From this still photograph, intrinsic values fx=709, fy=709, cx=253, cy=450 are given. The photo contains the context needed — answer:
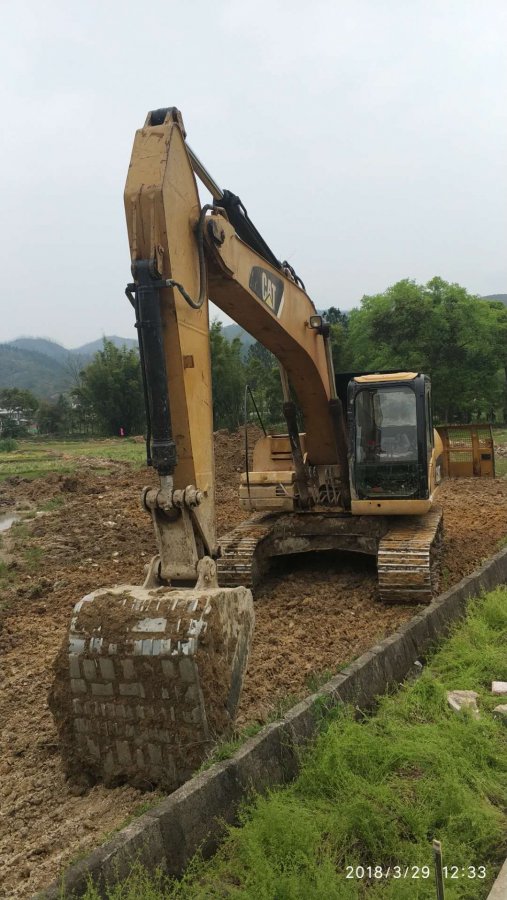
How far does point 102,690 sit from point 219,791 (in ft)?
2.89

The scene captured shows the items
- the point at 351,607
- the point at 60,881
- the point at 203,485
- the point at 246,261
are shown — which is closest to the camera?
the point at 60,881

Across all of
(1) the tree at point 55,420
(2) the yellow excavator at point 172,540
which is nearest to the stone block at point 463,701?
(2) the yellow excavator at point 172,540

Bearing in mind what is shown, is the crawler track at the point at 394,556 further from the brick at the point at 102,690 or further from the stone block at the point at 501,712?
the brick at the point at 102,690

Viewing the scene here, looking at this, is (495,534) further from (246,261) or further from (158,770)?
(158,770)

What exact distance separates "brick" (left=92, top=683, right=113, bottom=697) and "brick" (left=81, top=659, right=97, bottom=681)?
48 mm

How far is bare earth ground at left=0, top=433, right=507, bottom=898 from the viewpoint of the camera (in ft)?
11.3

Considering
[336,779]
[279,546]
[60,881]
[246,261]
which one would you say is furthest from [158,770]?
[279,546]

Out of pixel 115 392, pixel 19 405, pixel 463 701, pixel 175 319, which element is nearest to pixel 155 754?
pixel 463 701

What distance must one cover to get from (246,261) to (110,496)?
11116mm

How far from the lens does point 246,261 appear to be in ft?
17.7

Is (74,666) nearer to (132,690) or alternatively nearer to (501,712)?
(132,690)

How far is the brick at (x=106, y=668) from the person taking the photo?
3.68m

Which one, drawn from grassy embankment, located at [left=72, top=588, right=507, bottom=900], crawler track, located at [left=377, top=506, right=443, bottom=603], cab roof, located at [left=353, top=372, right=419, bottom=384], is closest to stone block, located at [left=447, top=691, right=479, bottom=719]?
grassy embankment, located at [left=72, top=588, right=507, bottom=900]

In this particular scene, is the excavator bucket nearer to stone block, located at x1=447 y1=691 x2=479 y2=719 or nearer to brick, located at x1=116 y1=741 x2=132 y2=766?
brick, located at x1=116 y1=741 x2=132 y2=766
